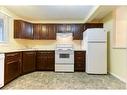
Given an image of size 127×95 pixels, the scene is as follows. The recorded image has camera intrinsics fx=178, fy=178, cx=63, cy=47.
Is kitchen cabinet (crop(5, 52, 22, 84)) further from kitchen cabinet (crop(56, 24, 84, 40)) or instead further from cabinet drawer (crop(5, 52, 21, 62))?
kitchen cabinet (crop(56, 24, 84, 40))

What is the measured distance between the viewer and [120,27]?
533 centimetres

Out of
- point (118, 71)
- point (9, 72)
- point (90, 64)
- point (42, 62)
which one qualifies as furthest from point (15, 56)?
point (118, 71)

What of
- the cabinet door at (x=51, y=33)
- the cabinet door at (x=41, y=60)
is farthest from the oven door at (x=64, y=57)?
the cabinet door at (x=51, y=33)

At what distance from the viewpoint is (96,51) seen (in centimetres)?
623

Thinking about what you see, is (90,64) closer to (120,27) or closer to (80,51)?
(80,51)

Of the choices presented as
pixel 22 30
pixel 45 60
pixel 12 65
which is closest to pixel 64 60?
pixel 45 60

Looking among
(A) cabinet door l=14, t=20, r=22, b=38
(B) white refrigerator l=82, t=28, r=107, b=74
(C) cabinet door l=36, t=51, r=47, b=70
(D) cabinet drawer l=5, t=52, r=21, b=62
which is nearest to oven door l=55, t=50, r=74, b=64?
(C) cabinet door l=36, t=51, r=47, b=70

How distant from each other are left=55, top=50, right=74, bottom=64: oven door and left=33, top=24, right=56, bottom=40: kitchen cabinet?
0.80m

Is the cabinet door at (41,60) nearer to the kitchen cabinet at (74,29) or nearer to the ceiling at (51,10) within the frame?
the kitchen cabinet at (74,29)

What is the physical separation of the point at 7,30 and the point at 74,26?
2.86m

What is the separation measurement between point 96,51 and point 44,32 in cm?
241

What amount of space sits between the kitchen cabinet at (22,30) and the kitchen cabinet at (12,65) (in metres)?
0.91

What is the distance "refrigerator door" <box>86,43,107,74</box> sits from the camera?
6.16m

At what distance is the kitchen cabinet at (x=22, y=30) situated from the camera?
6.26m
